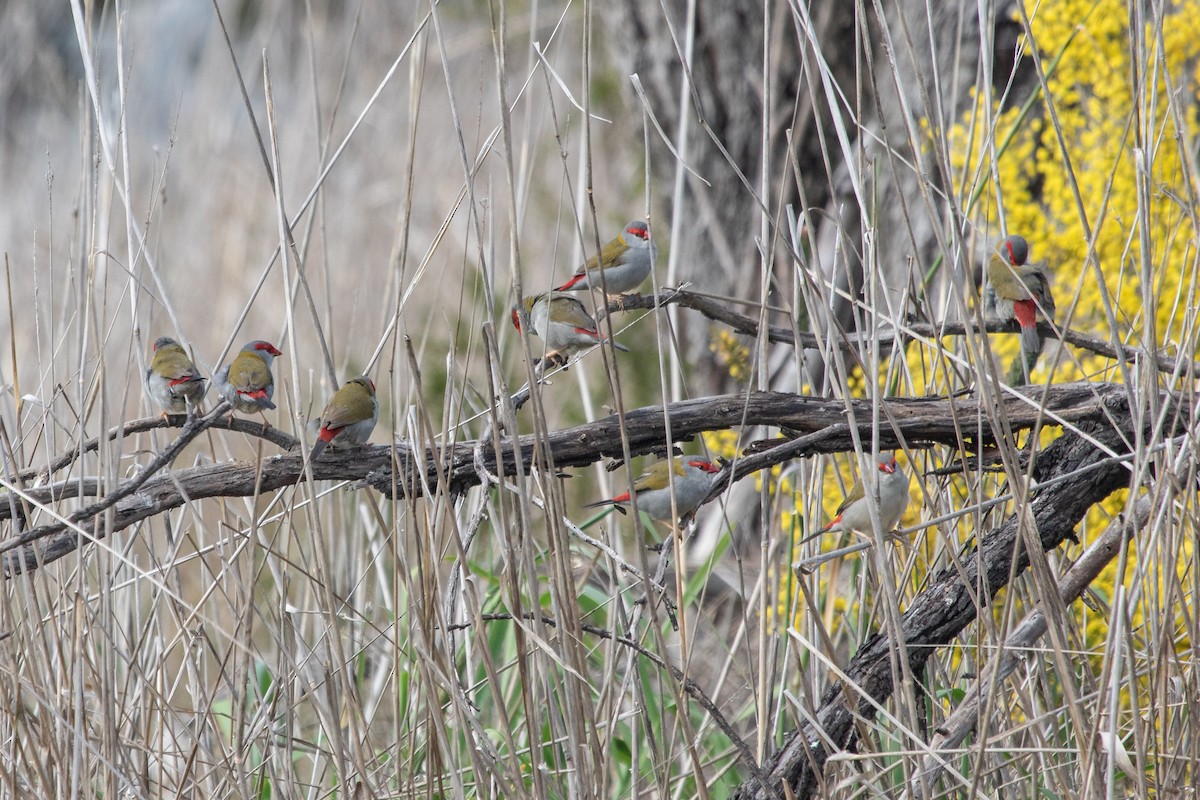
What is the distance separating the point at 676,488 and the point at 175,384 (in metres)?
1.10

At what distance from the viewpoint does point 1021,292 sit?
2.50 meters

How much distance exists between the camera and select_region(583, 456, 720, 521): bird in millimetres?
2418

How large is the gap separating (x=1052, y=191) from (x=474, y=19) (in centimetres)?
666

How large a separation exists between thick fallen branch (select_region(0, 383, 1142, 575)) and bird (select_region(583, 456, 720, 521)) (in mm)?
148

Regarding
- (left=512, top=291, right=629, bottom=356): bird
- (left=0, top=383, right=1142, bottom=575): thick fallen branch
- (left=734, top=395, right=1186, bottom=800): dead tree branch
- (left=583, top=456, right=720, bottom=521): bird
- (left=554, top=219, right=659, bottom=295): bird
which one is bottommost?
(left=734, top=395, right=1186, bottom=800): dead tree branch

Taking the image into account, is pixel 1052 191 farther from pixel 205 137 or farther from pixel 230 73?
pixel 230 73

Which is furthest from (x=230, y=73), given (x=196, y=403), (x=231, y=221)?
(x=196, y=403)

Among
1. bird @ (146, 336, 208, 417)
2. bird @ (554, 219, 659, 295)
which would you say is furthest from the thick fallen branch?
bird @ (554, 219, 659, 295)

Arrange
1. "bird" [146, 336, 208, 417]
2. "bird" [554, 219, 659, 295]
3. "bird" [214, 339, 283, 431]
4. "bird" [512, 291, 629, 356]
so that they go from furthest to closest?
"bird" [554, 219, 659, 295], "bird" [512, 291, 629, 356], "bird" [146, 336, 208, 417], "bird" [214, 339, 283, 431]

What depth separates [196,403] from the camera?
8.48 ft

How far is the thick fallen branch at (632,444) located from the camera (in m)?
2.00

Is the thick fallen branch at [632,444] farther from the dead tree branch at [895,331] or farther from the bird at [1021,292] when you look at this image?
the bird at [1021,292]

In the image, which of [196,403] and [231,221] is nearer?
[196,403]

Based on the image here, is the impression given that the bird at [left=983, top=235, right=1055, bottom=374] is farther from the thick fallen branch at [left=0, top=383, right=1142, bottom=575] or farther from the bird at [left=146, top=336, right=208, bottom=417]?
the bird at [left=146, top=336, right=208, bottom=417]
